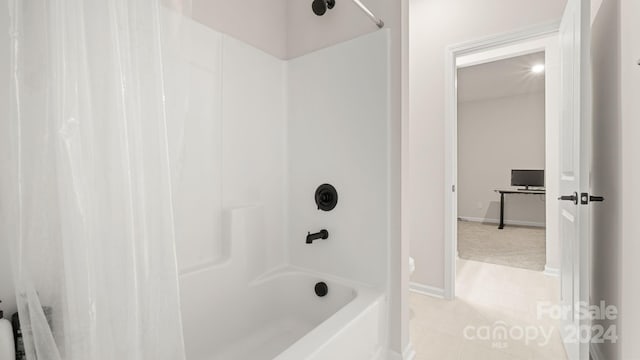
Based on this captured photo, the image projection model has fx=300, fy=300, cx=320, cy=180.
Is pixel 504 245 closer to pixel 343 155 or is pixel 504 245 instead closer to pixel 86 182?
pixel 343 155

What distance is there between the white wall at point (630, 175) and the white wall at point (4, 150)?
81.1 inches

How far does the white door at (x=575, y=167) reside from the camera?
1.43m

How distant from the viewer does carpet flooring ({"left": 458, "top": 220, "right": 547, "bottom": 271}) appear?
3619 millimetres

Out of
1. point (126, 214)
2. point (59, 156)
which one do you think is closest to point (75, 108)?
point (59, 156)

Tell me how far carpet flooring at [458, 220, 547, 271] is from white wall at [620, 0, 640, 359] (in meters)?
2.26

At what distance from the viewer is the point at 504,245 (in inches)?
→ 173

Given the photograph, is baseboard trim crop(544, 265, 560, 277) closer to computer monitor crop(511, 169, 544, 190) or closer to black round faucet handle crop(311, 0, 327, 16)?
computer monitor crop(511, 169, 544, 190)

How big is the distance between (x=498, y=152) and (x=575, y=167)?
5.26 metres

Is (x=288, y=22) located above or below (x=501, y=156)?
above

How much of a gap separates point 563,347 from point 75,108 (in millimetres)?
2624

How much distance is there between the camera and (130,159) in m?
0.76

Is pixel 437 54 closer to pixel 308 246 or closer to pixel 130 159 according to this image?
pixel 308 246

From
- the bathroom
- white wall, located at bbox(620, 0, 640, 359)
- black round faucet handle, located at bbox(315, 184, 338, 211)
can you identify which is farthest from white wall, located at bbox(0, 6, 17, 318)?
white wall, located at bbox(620, 0, 640, 359)

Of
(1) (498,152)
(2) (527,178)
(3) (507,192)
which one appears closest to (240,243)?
(2) (527,178)
